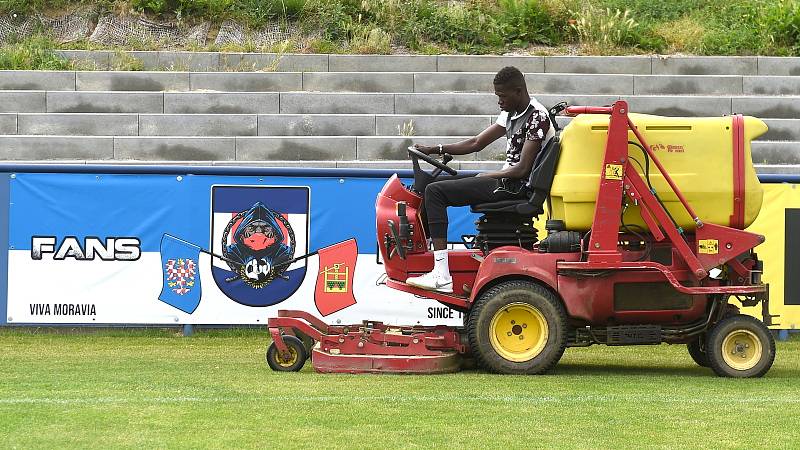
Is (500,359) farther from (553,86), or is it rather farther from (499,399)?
(553,86)

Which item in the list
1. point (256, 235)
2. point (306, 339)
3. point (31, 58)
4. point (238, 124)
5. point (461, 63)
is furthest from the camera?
point (31, 58)

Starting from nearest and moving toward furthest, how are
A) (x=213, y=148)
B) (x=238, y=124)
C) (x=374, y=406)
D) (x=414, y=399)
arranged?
(x=374, y=406), (x=414, y=399), (x=213, y=148), (x=238, y=124)

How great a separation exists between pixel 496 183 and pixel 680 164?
140 cm

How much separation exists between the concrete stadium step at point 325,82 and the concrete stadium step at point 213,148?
173 centimetres

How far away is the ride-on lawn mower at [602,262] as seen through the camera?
9.88m

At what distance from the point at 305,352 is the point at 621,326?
2458mm

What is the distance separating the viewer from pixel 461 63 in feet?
62.1

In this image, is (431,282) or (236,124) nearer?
(431,282)

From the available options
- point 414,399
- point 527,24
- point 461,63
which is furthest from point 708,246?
point 527,24

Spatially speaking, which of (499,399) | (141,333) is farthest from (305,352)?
(141,333)

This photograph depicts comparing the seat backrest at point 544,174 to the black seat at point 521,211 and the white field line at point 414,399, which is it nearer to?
the black seat at point 521,211

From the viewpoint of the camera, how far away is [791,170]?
1627 centimetres

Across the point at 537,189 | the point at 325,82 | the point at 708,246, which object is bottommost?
the point at 708,246

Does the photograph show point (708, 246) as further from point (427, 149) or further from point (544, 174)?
point (427, 149)
